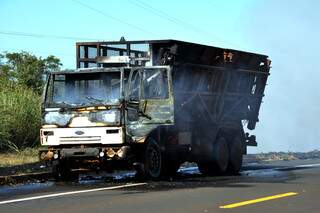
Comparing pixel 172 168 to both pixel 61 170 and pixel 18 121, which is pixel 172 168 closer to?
pixel 61 170

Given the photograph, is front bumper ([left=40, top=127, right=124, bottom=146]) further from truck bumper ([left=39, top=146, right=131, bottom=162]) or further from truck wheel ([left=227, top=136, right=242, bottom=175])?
truck wheel ([left=227, top=136, right=242, bottom=175])

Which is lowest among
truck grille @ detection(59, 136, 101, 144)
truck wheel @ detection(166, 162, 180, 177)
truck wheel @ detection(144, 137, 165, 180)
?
truck wheel @ detection(166, 162, 180, 177)

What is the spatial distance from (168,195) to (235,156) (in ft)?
22.9

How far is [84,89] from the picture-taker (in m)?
14.5

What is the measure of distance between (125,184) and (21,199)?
3.04 m

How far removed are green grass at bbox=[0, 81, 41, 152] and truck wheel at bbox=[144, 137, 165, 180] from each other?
7.48m

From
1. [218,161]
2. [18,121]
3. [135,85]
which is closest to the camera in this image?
[135,85]

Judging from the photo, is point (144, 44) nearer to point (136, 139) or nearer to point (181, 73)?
point (181, 73)

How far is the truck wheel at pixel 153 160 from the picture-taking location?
46.1ft

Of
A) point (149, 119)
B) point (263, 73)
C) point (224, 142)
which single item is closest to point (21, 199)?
point (149, 119)

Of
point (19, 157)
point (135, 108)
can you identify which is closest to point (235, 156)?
point (135, 108)

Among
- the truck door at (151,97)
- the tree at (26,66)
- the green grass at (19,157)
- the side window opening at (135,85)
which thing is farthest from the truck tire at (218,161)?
the tree at (26,66)

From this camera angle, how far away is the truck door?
46.4 feet

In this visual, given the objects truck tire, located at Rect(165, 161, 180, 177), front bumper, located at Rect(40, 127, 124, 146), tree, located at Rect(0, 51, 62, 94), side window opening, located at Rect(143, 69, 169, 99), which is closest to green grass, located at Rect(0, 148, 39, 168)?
front bumper, located at Rect(40, 127, 124, 146)
